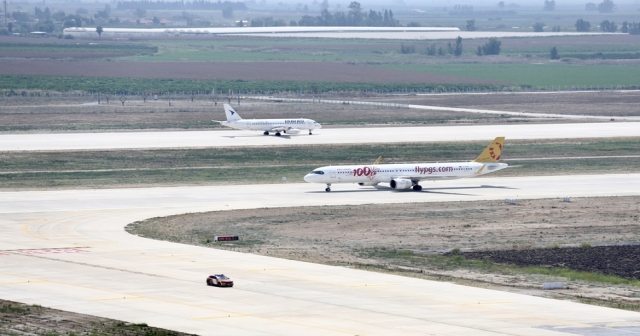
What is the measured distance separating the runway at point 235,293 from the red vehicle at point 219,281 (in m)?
0.58

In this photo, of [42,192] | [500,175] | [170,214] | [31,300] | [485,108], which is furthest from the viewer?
[485,108]

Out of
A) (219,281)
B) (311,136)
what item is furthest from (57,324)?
(311,136)

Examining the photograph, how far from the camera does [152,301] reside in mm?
44219

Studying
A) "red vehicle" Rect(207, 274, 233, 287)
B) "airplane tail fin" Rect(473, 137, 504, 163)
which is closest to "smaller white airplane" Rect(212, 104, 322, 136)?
"airplane tail fin" Rect(473, 137, 504, 163)

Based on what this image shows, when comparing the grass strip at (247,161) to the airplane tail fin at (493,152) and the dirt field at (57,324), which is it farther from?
the dirt field at (57,324)

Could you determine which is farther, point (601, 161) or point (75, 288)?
point (601, 161)

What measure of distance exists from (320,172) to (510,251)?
2982 centimetres

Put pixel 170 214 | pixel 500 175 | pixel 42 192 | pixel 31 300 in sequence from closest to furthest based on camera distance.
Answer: pixel 31 300 < pixel 170 214 < pixel 42 192 < pixel 500 175

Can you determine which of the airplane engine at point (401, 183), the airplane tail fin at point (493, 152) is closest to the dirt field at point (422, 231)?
the airplane engine at point (401, 183)

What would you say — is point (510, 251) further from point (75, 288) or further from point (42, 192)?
point (42, 192)

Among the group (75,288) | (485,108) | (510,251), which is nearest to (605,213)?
(510,251)

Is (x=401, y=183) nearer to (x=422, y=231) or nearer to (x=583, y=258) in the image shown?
(x=422, y=231)

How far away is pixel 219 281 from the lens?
47594 millimetres

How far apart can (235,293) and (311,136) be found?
84.0 metres
